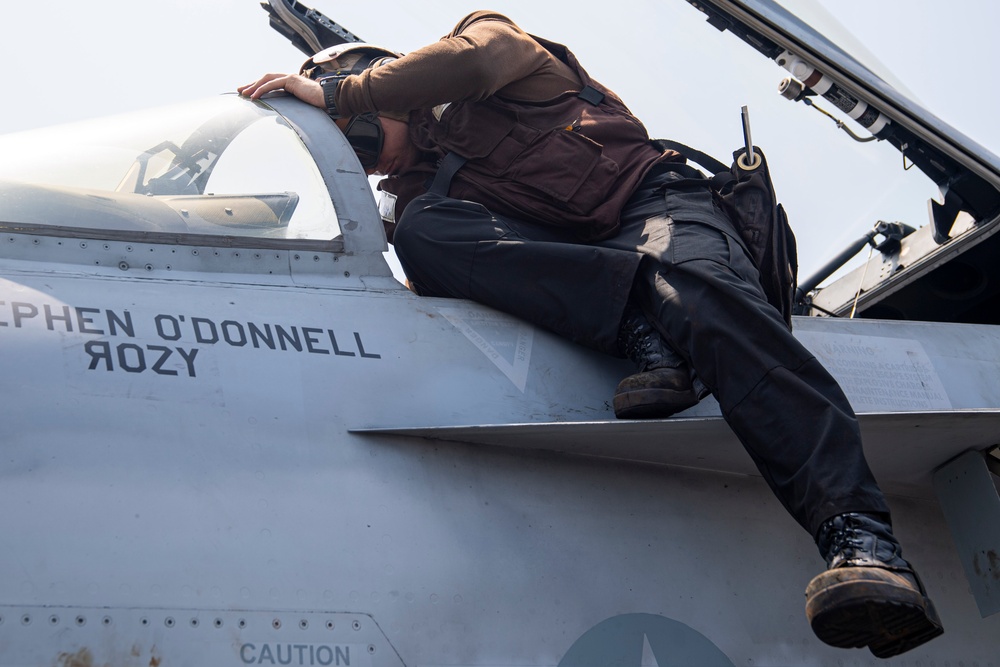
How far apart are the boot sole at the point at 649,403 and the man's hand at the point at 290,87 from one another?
1.49 meters

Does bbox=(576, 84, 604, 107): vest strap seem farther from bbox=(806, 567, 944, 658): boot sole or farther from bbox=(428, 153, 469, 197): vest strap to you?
bbox=(806, 567, 944, 658): boot sole

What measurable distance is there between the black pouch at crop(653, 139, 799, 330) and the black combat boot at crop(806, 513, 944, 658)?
97cm

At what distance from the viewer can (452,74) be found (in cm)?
329

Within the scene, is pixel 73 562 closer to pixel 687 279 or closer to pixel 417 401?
pixel 417 401

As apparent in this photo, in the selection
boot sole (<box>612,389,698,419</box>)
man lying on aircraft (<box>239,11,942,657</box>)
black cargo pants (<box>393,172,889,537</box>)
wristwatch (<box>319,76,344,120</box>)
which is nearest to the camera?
man lying on aircraft (<box>239,11,942,657</box>)

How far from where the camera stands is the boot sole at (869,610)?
7.12 ft

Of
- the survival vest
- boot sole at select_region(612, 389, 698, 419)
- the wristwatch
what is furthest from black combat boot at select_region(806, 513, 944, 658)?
the wristwatch

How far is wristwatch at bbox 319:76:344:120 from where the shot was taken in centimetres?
343

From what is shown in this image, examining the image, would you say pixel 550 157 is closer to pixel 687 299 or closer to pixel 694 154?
pixel 694 154

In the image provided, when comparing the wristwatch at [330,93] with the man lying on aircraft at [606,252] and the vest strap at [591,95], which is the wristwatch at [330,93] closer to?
the man lying on aircraft at [606,252]

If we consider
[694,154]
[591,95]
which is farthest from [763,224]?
[591,95]

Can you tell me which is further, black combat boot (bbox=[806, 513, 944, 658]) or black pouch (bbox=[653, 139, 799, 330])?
black pouch (bbox=[653, 139, 799, 330])

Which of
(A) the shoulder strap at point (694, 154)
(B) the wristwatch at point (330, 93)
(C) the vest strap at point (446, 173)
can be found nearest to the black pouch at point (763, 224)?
(A) the shoulder strap at point (694, 154)

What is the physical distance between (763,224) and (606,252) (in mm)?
579
